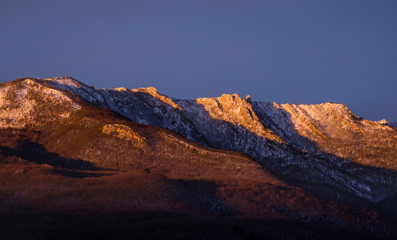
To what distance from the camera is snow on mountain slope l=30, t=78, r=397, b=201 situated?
125812 millimetres

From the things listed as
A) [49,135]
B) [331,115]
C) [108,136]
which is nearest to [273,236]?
[108,136]

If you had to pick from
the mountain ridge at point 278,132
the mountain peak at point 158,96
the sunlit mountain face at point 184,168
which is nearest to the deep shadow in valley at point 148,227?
the sunlit mountain face at point 184,168

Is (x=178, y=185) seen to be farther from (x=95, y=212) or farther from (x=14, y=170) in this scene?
(x=14, y=170)

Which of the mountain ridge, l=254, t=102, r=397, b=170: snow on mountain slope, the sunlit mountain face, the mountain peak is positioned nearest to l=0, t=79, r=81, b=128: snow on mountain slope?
the sunlit mountain face

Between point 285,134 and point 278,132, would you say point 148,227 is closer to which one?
point 278,132

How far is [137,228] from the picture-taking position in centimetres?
5106

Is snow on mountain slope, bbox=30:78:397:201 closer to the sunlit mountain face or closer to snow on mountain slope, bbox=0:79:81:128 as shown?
the sunlit mountain face

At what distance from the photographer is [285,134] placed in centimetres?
15412

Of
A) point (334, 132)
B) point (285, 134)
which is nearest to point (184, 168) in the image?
point (285, 134)

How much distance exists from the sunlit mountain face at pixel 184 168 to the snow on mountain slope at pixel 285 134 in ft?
1.57

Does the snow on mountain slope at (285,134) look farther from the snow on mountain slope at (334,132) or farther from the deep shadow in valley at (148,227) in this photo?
the deep shadow in valley at (148,227)

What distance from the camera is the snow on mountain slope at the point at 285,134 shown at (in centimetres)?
12581

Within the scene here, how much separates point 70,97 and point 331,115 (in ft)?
318

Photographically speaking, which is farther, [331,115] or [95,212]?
[331,115]
